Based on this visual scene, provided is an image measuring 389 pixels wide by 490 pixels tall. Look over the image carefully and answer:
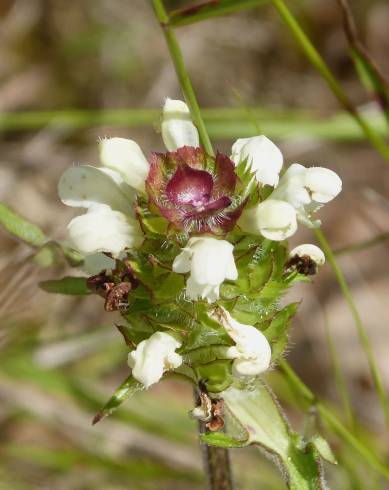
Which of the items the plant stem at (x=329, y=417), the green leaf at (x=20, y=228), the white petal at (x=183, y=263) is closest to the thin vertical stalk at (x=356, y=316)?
the plant stem at (x=329, y=417)

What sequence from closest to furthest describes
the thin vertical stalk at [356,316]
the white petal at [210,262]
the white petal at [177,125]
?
the white petal at [210,262]
the white petal at [177,125]
the thin vertical stalk at [356,316]

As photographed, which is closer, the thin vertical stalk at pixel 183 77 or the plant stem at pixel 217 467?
the thin vertical stalk at pixel 183 77

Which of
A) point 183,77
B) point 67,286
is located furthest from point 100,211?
point 183,77

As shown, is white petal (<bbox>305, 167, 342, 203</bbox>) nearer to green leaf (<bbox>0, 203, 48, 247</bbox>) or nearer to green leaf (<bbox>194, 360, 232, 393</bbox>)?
green leaf (<bbox>194, 360, 232, 393</bbox>)

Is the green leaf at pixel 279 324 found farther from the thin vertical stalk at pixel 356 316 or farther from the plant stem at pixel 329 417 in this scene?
the thin vertical stalk at pixel 356 316

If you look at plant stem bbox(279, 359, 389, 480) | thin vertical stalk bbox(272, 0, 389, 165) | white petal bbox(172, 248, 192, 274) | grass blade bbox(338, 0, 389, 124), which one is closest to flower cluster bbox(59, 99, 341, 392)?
white petal bbox(172, 248, 192, 274)

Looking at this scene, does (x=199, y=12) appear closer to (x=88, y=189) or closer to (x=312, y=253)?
(x=88, y=189)

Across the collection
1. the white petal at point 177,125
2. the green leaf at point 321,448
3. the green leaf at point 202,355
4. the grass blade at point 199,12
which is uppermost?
the grass blade at point 199,12

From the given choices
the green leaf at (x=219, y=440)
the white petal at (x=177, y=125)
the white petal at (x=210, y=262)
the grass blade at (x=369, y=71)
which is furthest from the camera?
the grass blade at (x=369, y=71)
